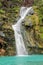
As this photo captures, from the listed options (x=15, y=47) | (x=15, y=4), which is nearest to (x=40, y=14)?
(x=15, y=4)

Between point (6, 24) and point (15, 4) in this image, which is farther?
point (15, 4)

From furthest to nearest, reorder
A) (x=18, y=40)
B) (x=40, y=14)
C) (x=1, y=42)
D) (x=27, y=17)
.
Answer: (x=40, y=14) → (x=27, y=17) → (x=18, y=40) → (x=1, y=42)

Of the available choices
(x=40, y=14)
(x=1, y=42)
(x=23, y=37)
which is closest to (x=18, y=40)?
(x=23, y=37)

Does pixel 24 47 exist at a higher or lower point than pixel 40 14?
lower

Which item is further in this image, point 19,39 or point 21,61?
point 19,39

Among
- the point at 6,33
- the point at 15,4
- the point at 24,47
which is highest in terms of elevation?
the point at 15,4

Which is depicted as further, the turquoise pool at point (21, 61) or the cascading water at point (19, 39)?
the cascading water at point (19, 39)

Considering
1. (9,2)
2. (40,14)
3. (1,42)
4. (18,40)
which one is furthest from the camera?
(9,2)

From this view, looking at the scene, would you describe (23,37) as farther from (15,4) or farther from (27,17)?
(15,4)

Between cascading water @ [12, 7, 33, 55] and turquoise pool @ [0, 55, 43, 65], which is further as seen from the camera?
cascading water @ [12, 7, 33, 55]
